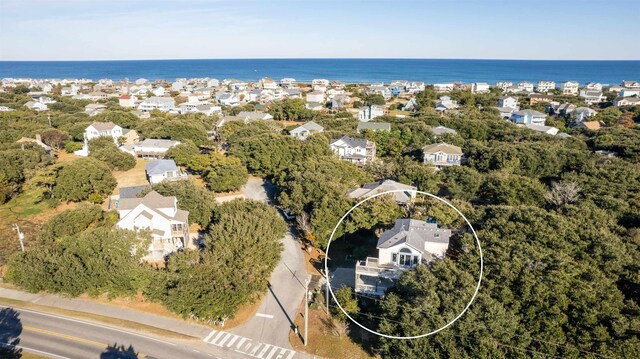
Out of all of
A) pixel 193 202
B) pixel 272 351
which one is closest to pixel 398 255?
pixel 272 351

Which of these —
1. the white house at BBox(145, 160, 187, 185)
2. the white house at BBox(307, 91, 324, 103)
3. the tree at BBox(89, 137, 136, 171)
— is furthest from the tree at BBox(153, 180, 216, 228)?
the white house at BBox(307, 91, 324, 103)

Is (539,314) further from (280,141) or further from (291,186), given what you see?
(280,141)

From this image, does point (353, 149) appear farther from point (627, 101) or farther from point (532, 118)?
point (627, 101)

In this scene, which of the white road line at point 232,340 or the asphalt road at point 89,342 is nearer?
the asphalt road at point 89,342

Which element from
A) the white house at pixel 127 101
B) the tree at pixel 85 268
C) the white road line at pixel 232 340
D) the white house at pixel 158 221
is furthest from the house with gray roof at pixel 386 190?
the white house at pixel 127 101

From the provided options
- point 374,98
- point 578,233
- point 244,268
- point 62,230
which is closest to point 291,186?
point 244,268

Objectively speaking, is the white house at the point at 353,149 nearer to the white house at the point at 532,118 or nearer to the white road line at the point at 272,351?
the white road line at the point at 272,351

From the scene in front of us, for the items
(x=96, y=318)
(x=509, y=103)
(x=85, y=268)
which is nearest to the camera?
(x=96, y=318)
